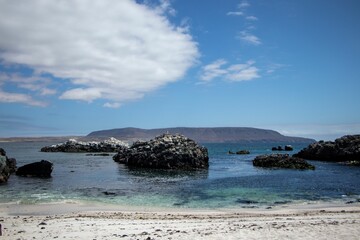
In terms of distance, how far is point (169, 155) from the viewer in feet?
180

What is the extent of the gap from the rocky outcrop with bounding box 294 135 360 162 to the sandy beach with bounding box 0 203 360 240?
1941 inches

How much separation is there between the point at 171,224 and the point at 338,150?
6373 cm

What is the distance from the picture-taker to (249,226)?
1586 centimetres

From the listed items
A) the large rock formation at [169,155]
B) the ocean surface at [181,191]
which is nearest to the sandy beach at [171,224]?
the ocean surface at [181,191]

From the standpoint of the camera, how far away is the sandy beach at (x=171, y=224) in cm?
1411

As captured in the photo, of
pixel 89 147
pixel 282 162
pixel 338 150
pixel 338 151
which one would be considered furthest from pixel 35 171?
pixel 89 147

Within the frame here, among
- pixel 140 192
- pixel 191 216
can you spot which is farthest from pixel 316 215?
pixel 140 192

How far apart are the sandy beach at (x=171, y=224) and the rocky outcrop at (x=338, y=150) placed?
49303 millimetres

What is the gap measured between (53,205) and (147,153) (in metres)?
34.0

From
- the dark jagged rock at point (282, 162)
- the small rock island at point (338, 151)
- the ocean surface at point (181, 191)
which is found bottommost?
the ocean surface at point (181, 191)

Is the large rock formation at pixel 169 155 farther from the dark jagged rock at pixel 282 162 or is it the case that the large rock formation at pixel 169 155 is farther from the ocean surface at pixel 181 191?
the ocean surface at pixel 181 191

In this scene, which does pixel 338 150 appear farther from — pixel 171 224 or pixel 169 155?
pixel 171 224

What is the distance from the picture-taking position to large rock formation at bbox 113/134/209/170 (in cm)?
5438

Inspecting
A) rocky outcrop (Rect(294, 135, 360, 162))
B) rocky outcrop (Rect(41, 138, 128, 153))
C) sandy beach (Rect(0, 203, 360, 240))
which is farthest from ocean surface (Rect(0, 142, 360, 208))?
rocky outcrop (Rect(41, 138, 128, 153))
